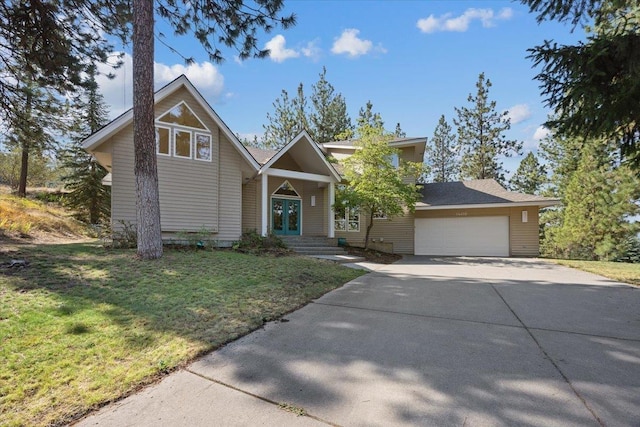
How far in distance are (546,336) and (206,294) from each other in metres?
4.82

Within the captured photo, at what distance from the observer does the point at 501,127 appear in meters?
29.7

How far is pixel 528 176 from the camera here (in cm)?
2991

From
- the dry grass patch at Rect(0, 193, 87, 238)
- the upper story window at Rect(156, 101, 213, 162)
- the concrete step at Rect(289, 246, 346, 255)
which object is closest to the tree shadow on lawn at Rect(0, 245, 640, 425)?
the upper story window at Rect(156, 101, 213, 162)

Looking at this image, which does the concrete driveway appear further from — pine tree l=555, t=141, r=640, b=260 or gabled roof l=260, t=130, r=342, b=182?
pine tree l=555, t=141, r=640, b=260

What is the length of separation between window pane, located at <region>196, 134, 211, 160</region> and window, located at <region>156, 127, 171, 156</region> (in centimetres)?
97

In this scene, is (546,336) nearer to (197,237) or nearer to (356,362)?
(356,362)

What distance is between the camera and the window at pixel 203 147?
38.8ft

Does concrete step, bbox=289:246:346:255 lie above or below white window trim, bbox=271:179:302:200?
below

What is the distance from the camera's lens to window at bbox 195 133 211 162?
38.8 ft

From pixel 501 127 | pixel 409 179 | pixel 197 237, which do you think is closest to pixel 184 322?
pixel 197 237

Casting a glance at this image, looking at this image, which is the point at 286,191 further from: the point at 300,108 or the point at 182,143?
the point at 300,108

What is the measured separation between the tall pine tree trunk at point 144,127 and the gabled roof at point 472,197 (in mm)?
13277

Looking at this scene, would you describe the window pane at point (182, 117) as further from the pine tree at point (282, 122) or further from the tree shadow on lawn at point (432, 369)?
the pine tree at point (282, 122)

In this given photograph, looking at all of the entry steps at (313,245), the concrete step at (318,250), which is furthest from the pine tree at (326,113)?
the concrete step at (318,250)
